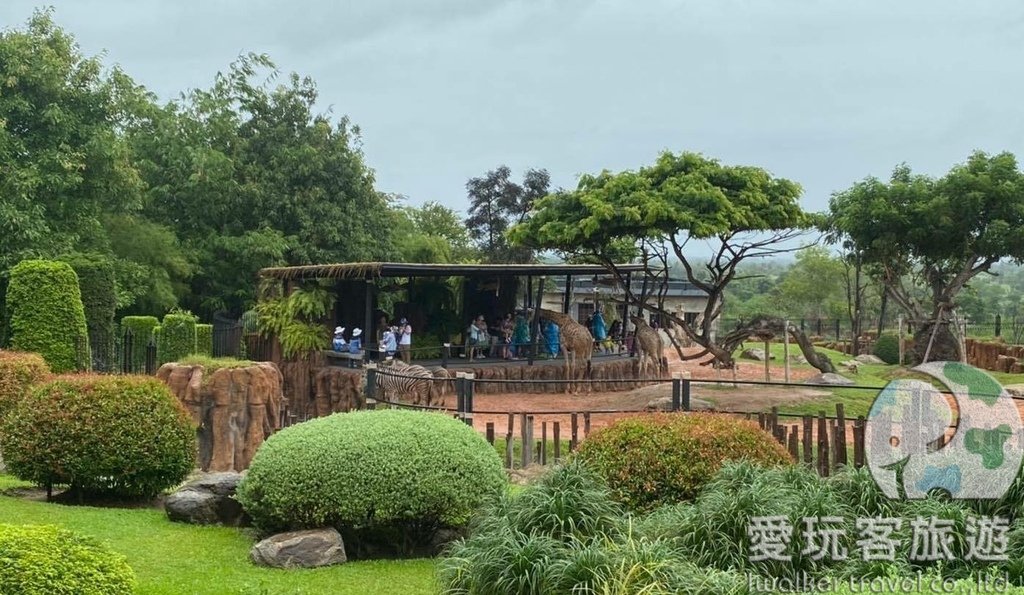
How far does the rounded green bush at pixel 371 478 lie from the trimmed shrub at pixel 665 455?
91 centimetres

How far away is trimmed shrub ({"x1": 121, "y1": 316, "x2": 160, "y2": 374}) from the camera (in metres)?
18.1

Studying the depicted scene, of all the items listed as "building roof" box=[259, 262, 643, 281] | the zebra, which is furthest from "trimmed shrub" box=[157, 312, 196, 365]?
the zebra

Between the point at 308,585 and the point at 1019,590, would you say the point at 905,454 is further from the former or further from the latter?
the point at 308,585

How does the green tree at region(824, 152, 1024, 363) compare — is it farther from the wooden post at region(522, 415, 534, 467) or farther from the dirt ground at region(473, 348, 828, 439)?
the wooden post at region(522, 415, 534, 467)

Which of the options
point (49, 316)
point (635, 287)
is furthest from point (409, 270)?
point (635, 287)

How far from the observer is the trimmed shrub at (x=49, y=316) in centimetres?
1422

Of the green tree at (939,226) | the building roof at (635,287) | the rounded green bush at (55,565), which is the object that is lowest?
the rounded green bush at (55,565)

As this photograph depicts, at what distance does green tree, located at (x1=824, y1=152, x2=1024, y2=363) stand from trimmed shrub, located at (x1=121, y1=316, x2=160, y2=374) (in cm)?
1799

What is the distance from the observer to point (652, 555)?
4816mm

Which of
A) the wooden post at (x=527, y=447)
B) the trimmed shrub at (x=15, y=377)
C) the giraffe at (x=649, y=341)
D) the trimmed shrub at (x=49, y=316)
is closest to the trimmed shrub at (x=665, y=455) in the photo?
the wooden post at (x=527, y=447)

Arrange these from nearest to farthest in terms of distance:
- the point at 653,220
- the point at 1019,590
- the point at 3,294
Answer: the point at 1019,590 < the point at 653,220 < the point at 3,294

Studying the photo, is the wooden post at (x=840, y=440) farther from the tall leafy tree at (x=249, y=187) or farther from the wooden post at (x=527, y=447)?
the tall leafy tree at (x=249, y=187)

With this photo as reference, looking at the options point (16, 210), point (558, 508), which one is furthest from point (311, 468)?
point (16, 210)

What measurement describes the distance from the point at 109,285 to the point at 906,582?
1598 centimetres
